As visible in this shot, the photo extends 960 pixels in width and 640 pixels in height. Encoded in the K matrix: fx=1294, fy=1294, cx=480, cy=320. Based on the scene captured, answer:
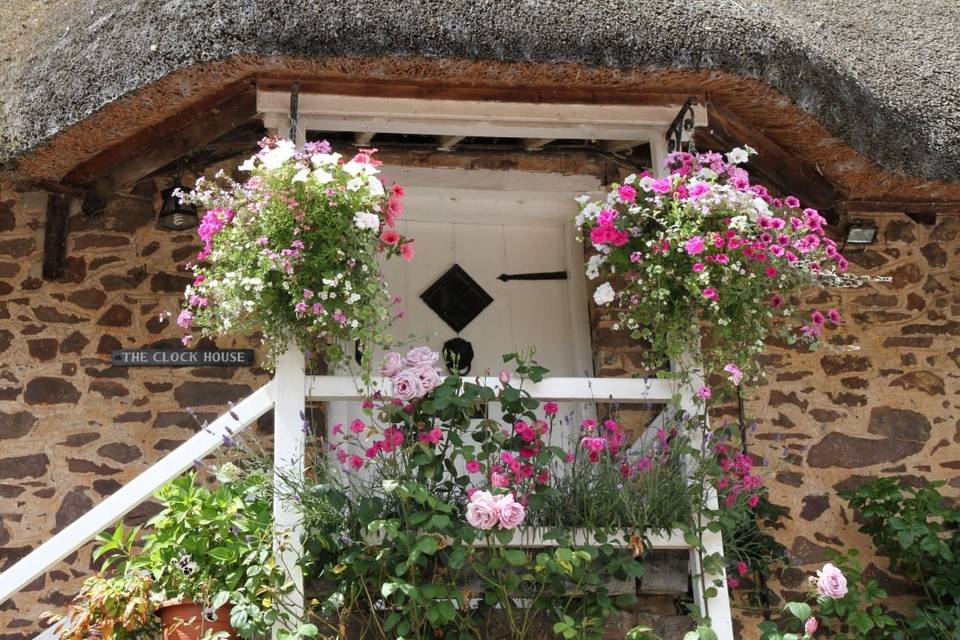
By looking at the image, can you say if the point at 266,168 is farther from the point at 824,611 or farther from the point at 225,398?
the point at 824,611

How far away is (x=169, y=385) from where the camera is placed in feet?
18.1

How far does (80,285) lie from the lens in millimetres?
5625

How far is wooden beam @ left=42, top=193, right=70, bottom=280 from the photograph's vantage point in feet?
18.3

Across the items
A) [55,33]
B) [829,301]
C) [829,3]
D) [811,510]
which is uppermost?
[829,3]

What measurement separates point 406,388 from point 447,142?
1.70 m

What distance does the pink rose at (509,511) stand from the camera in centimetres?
409

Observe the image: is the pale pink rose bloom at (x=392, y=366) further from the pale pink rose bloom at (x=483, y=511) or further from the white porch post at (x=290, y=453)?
the pale pink rose bloom at (x=483, y=511)

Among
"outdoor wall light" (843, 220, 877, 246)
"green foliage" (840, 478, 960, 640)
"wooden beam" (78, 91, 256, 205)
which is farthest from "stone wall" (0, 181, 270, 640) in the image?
"outdoor wall light" (843, 220, 877, 246)

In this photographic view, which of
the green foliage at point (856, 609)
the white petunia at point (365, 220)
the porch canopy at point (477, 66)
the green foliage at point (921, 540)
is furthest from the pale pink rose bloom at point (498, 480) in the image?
the green foliage at point (921, 540)

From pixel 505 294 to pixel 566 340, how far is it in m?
0.35

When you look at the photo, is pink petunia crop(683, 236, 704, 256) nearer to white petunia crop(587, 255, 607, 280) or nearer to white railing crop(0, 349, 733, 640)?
white petunia crop(587, 255, 607, 280)

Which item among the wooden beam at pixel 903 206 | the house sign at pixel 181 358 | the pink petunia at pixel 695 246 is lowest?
the house sign at pixel 181 358

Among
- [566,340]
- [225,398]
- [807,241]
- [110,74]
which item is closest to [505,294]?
[566,340]

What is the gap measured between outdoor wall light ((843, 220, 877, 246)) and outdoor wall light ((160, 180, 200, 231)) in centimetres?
296
